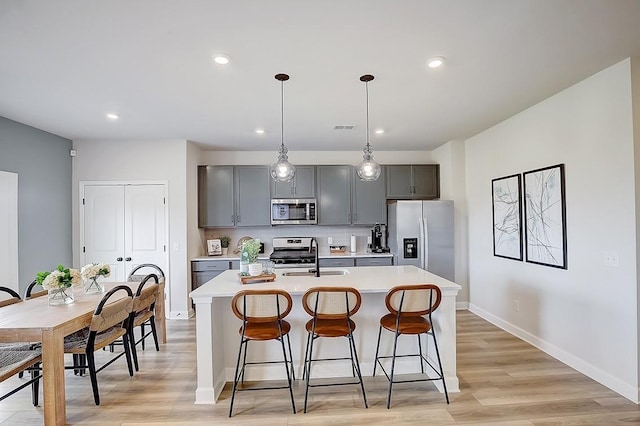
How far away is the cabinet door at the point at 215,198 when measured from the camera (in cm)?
518

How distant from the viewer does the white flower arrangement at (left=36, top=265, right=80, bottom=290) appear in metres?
2.61

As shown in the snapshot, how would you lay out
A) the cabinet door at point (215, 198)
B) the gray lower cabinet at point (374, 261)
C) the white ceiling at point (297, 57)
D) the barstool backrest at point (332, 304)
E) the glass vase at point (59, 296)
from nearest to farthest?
the white ceiling at point (297, 57) < the barstool backrest at point (332, 304) < the glass vase at point (59, 296) < the gray lower cabinet at point (374, 261) < the cabinet door at point (215, 198)

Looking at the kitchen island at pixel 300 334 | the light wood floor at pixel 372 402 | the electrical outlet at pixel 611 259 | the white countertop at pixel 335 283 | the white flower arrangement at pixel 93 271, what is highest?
the electrical outlet at pixel 611 259

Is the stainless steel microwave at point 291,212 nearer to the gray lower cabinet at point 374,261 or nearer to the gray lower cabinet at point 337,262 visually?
the gray lower cabinet at point 337,262

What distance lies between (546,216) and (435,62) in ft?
6.72

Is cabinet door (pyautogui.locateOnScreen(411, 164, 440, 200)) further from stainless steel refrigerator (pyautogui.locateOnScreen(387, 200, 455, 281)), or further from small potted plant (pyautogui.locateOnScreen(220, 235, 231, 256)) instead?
small potted plant (pyautogui.locateOnScreen(220, 235, 231, 256))

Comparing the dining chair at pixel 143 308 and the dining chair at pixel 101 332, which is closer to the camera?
the dining chair at pixel 101 332

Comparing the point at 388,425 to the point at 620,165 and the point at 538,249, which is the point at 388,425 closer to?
the point at 538,249

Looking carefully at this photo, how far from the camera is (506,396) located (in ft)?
8.42

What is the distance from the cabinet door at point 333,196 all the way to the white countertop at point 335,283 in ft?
7.02

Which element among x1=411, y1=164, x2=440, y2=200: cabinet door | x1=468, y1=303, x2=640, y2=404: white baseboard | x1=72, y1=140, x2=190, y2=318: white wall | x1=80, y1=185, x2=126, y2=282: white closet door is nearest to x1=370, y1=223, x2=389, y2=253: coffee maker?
x1=411, y1=164, x2=440, y2=200: cabinet door

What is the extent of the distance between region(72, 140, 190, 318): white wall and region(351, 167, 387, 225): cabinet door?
2.62m

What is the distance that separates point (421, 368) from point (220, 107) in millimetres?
3241

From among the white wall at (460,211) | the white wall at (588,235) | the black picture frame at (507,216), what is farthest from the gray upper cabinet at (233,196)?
the white wall at (588,235)
